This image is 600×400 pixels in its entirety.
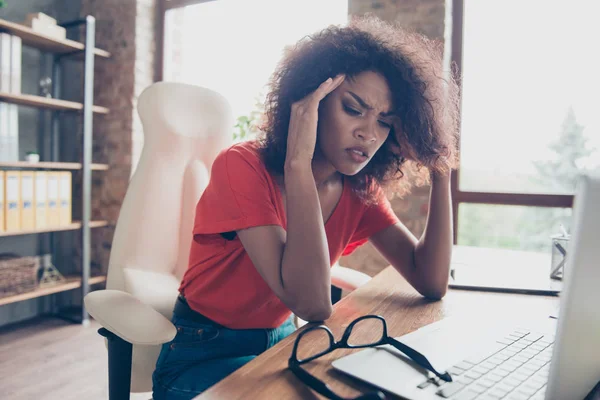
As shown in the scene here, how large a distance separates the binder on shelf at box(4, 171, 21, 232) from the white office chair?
1587mm

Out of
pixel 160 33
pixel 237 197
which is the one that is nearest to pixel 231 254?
pixel 237 197

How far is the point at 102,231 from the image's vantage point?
3164 mm

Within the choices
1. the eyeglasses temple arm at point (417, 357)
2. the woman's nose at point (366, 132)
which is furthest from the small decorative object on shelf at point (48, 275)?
the eyeglasses temple arm at point (417, 357)

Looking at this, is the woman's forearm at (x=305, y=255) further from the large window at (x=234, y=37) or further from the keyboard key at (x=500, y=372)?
the large window at (x=234, y=37)

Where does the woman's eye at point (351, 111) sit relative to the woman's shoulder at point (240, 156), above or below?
above

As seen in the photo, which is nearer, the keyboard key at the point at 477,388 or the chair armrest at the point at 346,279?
the keyboard key at the point at 477,388

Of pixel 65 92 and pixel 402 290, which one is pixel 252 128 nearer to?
pixel 402 290

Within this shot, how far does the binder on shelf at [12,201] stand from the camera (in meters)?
2.44

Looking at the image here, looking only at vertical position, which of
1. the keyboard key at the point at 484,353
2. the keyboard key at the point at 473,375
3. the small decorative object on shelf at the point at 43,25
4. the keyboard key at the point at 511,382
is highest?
the small decorative object on shelf at the point at 43,25

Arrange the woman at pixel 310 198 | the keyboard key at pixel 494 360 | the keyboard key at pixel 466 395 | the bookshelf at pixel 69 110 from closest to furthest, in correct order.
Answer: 1. the keyboard key at pixel 466 395
2. the keyboard key at pixel 494 360
3. the woman at pixel 310 198
4. the bookshelf at pixel 69 110

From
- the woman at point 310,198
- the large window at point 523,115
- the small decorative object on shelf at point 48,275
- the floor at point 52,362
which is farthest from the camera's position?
the small decorative object on shelf at point 48,275

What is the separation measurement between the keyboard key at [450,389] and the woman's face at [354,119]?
60 cm

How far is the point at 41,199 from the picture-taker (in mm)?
2635

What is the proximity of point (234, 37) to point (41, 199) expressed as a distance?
161 centimetres
